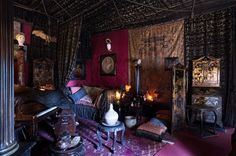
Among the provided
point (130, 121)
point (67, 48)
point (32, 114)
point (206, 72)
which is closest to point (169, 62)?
point (206, 72)

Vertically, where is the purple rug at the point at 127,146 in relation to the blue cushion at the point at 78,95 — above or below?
below

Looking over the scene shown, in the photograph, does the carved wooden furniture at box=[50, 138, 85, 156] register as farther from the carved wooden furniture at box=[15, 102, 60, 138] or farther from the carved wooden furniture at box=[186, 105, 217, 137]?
the carved wooden furniture at box=[186, 105, 217, 137]

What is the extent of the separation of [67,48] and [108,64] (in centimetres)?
157

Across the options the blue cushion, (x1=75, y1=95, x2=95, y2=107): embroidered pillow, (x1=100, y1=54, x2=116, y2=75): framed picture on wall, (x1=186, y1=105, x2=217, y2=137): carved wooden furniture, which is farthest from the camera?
(x1=100, y1=54, x2=116, y2=75): framed picture on wall

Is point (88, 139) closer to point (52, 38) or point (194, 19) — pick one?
point (52, 38)

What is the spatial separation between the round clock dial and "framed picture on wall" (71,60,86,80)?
766 millimetres

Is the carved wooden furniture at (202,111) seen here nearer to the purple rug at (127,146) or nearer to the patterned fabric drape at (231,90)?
the patterned fabric drape at (231,90)

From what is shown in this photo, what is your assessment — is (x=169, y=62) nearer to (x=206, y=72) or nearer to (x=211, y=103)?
(x=206, y=72)

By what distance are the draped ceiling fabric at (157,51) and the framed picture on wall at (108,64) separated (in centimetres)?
66

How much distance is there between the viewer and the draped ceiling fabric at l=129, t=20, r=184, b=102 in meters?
4.93

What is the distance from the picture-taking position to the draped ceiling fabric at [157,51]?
16.2ft

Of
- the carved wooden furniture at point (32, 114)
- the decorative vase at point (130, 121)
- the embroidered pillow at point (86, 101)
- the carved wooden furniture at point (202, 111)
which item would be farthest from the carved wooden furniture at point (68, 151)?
the carved wooden furniture at point (202, 111)

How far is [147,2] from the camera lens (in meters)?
4.44

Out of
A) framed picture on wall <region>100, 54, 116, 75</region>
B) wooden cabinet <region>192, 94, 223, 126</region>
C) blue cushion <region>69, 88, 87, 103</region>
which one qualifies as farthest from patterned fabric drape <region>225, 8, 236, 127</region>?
blue cushion <region>69, 88, 87, 103</region>
